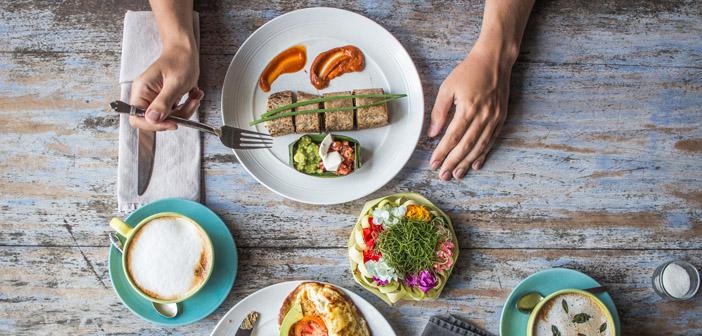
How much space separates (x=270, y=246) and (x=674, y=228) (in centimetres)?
156

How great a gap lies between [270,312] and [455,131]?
0.94m

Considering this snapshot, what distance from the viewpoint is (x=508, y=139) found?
6.78 ft

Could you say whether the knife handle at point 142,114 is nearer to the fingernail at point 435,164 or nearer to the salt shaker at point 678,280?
the fingernail at point 435,164

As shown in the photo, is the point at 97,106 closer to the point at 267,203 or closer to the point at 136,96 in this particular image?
the point at 136,96

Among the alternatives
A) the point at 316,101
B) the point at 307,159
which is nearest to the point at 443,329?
the point at 307,159

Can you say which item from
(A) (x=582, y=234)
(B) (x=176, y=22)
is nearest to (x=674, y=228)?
(A) (x=582, y=234)

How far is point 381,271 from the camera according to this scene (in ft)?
6.12

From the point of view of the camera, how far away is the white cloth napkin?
1986 millimetres

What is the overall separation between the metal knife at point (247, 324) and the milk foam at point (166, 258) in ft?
0.76

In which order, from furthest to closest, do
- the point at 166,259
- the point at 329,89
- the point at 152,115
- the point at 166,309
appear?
the point at 329,89 → the point at 166,309 → the point at 166,259 → the point at 152,115

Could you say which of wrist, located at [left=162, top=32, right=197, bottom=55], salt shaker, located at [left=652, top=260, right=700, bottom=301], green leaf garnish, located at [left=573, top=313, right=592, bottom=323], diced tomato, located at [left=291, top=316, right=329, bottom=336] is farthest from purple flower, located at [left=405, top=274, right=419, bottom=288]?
wrist, located at [left=162, top=32, right=197, bottom=55]

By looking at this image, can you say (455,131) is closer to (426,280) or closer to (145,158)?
(426,280)

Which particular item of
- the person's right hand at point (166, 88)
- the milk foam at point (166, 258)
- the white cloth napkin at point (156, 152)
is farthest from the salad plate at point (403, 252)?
the person's right hand at point (166, 88)

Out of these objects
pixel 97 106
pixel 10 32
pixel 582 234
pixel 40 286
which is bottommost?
pixel 40 286
